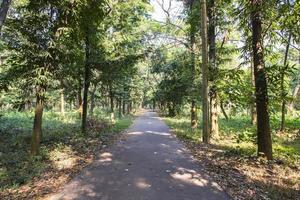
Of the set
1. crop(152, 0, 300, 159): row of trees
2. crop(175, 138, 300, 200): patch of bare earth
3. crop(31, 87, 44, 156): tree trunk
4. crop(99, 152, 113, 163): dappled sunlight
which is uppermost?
crop(152, 0, 300, 159): row of trees

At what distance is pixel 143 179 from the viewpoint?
7617 mm

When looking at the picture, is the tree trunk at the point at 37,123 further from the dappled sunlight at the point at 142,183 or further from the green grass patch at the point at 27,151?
the dappled sunlight at the point at 142,183

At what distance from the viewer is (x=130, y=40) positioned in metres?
22.4

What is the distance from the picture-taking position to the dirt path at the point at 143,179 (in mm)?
6410

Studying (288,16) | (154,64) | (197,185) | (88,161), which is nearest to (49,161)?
(88,161)

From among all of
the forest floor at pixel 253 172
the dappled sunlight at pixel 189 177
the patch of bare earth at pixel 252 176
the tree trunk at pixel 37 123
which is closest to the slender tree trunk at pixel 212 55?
the forest floor at pixel 253 172

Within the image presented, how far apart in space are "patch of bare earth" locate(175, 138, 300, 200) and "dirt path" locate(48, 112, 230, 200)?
0.38m

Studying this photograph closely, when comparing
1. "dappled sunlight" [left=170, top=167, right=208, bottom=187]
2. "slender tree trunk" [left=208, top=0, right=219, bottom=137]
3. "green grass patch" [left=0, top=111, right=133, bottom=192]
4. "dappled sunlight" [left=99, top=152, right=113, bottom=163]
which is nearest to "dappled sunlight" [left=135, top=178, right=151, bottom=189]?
"dappled sunlight" [left=170, top=167, right=208, bottom=187]

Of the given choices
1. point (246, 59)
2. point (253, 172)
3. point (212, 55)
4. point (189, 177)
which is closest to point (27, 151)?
point (189, 177)

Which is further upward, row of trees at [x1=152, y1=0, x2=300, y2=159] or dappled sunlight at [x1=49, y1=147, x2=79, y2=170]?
row of trees at [x1=152, y1=0, x2=300, y2=159]

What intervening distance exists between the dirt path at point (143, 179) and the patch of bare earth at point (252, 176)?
0.38m

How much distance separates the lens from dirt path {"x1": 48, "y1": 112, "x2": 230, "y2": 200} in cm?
641

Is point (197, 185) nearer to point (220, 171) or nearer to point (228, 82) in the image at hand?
point (220, 171)

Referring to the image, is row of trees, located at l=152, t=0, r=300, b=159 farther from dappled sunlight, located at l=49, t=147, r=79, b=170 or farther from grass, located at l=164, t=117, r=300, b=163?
dappled sunlight, located at l=49, t=147, r=79, b=170
